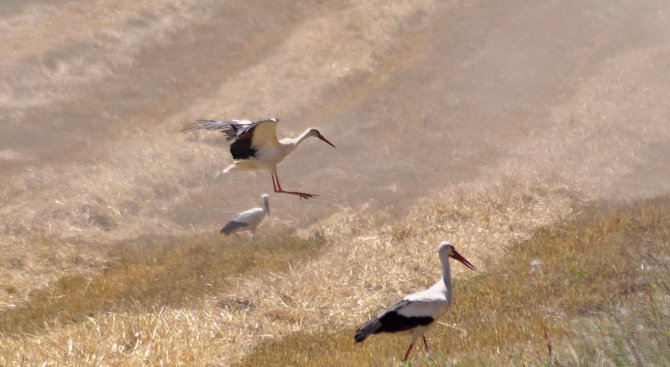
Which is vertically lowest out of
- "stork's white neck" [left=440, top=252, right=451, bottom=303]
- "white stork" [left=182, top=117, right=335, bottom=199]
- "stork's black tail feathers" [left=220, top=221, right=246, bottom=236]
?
"stork's black tail feathers" [left=220, top=221, right=246, bottom=236]

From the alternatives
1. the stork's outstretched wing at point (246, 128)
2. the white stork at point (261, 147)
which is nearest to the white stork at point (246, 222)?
the white stork at point (261, 147)

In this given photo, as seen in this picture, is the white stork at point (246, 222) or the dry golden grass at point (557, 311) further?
the white stork at point (246, 222)

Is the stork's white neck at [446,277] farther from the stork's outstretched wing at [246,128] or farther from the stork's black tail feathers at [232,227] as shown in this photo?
the stork's black tail feathers at [232,227]

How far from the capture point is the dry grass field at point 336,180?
11.2 meters

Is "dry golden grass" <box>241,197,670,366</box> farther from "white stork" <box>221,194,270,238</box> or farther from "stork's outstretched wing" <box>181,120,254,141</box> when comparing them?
"white stork" <box>221,194,270,238</box>

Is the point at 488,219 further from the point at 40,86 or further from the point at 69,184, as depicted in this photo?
the point at 40,86

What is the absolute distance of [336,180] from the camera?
24438mm

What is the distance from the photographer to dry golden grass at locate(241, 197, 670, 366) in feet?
22.4

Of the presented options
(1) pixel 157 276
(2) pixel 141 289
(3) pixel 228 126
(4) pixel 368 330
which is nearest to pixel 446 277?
(4) pixel 368 330

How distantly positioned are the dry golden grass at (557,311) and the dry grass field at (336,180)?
0.05 m

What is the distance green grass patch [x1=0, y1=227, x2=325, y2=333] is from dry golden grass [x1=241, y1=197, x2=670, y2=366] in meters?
3.14

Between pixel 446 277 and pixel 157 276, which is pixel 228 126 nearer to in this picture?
pixel 157 276

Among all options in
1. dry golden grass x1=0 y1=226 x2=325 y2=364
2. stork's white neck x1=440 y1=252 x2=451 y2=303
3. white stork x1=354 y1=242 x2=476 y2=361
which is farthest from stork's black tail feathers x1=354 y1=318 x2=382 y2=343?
dry golden grass x1=0 y1=226 x2=325 y2=364

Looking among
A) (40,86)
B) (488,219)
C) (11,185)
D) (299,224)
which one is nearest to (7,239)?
(11,185)
